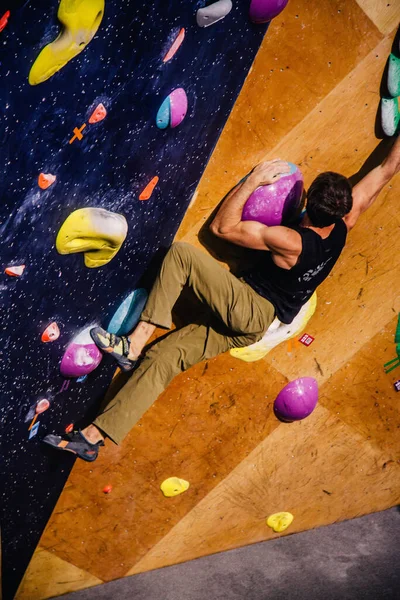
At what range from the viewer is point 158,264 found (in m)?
3.78

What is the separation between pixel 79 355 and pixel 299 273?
113 centimetres

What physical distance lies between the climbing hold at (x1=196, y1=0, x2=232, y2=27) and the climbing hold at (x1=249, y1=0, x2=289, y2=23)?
0.55ft

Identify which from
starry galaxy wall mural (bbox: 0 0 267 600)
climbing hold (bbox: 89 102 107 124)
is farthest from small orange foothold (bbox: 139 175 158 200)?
climbing hold (bbox: 89 102 107 124)

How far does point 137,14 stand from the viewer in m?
2.78

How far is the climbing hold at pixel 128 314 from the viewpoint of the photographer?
371 cm

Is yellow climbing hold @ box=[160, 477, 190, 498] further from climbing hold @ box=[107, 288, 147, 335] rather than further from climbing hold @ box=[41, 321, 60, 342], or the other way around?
climbing hold @ box=[41, 321, 60, 342]

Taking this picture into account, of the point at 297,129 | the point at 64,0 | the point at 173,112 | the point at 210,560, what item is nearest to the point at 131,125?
the point at 173,112

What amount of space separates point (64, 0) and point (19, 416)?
196 centimetres

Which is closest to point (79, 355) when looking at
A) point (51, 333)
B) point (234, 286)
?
point (51, 333)

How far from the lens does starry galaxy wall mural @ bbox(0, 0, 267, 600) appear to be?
8.50 ft

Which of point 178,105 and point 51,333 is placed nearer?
point 178,105

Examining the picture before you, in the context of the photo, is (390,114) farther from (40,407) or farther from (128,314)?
(40,407)

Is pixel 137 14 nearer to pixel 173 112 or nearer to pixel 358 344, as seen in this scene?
pixel 173 112

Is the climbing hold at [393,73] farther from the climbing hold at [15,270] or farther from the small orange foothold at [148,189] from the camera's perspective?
the climbing hold at [15,270]
